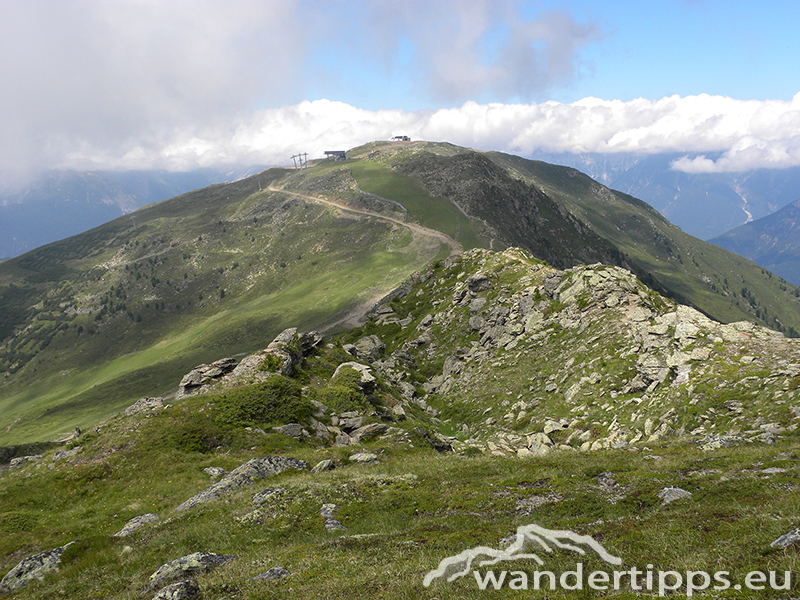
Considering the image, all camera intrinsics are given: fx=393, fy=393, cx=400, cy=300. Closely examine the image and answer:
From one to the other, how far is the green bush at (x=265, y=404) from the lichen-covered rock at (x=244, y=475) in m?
7.93

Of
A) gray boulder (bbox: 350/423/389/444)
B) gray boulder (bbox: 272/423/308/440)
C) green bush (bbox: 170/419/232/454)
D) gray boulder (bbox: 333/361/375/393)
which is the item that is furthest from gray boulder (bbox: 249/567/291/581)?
gray boulder (bbox: 333/361/375/393)

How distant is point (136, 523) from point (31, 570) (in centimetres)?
509

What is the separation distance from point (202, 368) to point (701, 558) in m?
48.5

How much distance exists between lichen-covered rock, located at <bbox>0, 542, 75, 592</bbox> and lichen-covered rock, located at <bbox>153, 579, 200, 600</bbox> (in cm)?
951

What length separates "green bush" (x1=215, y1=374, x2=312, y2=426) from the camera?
3512cm

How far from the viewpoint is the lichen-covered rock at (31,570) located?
53.6 feet

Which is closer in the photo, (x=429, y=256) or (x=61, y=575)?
(x=61, y=575)

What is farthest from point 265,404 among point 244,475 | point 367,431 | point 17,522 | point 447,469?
point 447,469

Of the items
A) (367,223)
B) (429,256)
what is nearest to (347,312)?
(429,256)

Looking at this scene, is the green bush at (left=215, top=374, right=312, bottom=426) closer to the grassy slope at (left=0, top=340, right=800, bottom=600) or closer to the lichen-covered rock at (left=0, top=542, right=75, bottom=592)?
the grassy slope at (left=0, top=340, right=800, bottom=600)

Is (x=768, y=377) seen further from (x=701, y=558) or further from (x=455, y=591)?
(x=455, y=591)

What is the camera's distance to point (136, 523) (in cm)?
2173

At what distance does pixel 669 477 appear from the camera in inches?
700
